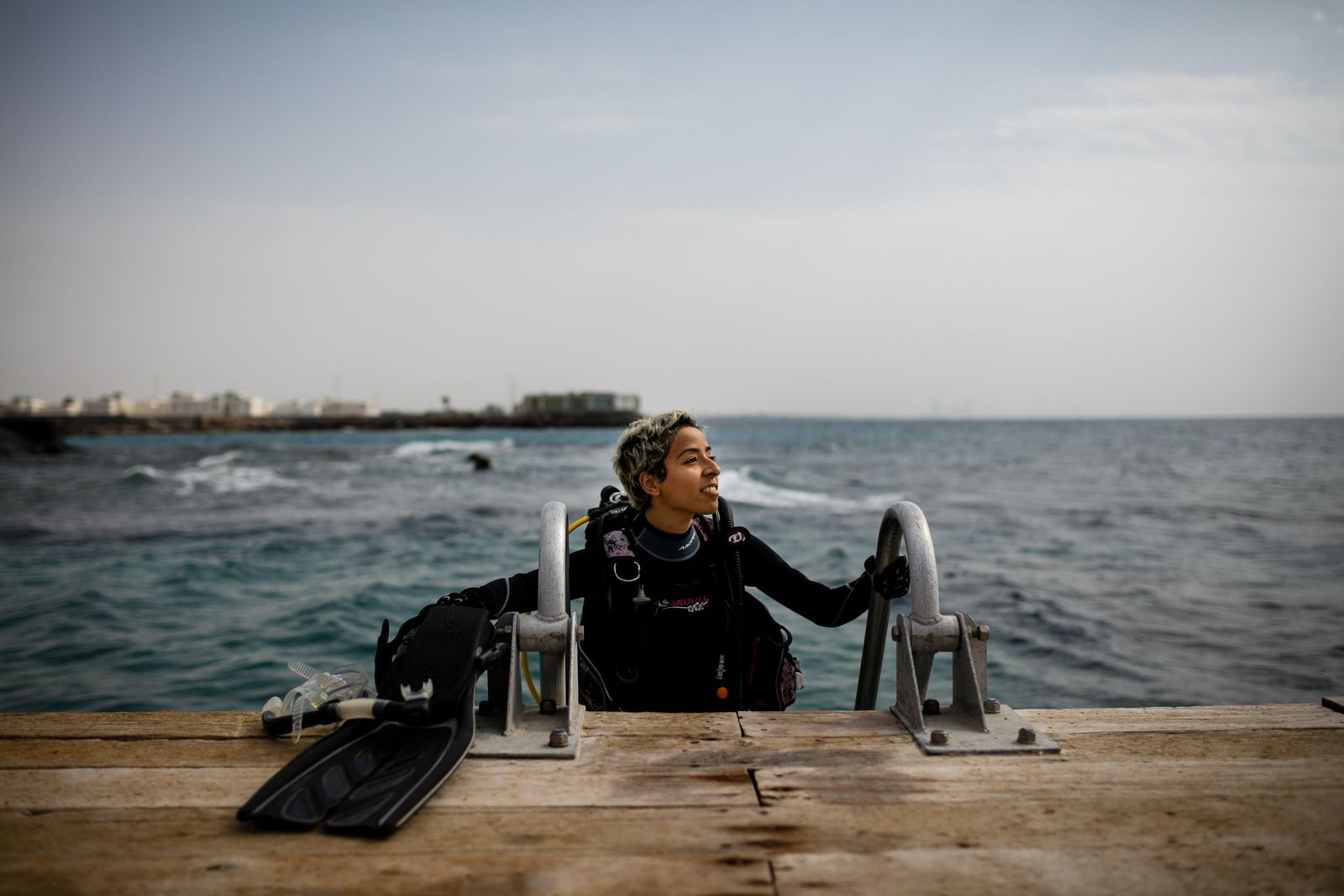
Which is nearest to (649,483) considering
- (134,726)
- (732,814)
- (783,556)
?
(732,814)

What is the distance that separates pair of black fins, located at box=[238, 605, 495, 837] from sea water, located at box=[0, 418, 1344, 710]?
5.42 meters

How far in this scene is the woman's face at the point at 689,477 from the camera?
A: 337 cm

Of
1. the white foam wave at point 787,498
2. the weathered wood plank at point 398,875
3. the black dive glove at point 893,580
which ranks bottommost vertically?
the white foam wave at point 787,498

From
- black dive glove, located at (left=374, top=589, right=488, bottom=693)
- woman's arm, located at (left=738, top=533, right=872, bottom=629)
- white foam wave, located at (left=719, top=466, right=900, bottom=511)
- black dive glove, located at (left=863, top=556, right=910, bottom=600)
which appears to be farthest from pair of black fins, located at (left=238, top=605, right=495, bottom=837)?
white foam wave, located at (left=719, top=466, right=900, bottom=511)

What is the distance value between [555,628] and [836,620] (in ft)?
4.33

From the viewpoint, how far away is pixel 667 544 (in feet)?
11.5

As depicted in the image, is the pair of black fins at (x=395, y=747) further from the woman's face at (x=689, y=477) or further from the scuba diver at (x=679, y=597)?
the woman's face at (x=689, y=477)

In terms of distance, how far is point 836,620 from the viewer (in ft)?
11.2

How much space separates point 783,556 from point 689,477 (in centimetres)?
1136

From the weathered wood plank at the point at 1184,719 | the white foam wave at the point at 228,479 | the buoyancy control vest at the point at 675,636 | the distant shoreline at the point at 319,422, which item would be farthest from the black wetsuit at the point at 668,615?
the distant shoreline at the point at 319,422

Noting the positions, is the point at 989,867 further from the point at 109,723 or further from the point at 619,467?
the point at 109,723

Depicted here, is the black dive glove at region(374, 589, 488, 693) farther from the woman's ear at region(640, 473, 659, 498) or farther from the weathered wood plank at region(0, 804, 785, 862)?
the woman's ear at region(640, 473, 659, 498)

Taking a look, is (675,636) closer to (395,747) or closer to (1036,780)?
(395,747)

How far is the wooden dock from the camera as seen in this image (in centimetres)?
183
